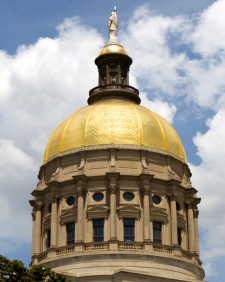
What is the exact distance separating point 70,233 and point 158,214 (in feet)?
26.2

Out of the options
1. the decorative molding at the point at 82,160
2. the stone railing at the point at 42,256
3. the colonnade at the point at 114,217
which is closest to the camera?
the colonnade at the point at 114,217

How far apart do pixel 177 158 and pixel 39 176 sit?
1339cm

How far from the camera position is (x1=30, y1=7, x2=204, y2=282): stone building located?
63500 mm

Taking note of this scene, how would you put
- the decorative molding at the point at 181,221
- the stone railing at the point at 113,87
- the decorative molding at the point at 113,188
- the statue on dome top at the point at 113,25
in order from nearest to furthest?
the decorative molding at the point at 113,188 < the decorative molding at the point at 181,221 < the stone railing at the point at 113,87 < the statue on dome top at the point at 113,25

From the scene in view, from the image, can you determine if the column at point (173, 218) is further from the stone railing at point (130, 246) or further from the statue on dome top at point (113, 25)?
the statue on dome top at point (113, 25)

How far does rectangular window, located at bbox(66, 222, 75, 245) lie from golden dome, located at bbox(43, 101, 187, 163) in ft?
24.2

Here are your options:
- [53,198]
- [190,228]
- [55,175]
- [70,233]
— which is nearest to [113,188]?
[70,233]

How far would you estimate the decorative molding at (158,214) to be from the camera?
6650 centimetres

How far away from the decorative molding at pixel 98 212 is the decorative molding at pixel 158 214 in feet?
13.3

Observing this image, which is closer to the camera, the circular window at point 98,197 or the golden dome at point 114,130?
the circular window at point 98,197

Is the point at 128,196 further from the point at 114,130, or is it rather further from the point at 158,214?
the point at 114,130

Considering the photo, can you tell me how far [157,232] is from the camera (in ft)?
219

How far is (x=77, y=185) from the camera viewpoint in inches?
2635

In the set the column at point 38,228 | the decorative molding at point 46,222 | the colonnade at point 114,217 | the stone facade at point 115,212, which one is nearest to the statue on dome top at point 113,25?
the stone facade at point 115,212
